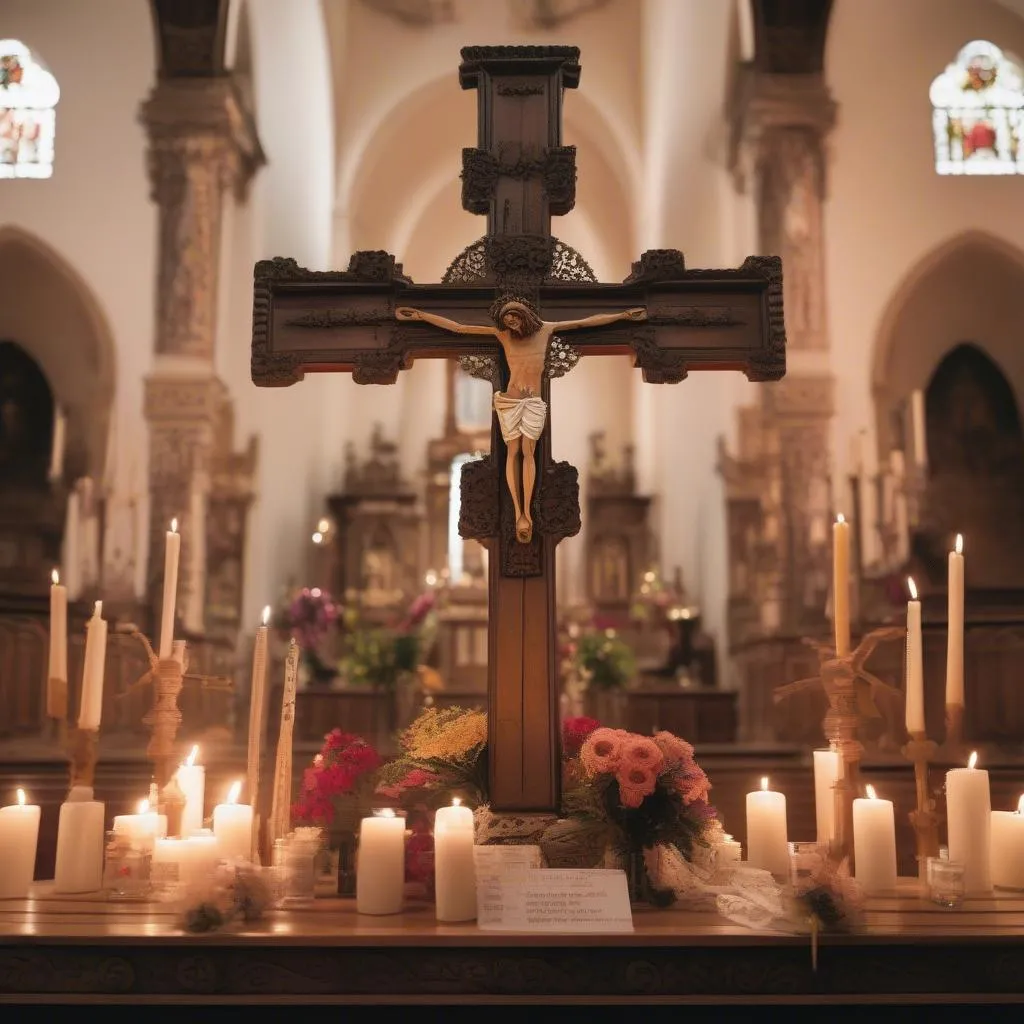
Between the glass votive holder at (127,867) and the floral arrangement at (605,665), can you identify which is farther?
the floral arrangement at (605,665)

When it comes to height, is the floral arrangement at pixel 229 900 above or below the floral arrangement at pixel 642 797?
below

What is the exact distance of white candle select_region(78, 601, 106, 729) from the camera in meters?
3.15

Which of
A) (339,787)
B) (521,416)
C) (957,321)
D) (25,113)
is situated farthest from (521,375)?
(957,321)

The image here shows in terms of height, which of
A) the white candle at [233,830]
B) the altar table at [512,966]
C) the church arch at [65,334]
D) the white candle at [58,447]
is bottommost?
the altar table at [512,966]

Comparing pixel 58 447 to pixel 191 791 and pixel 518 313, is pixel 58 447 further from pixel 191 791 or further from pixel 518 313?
pixel 518 313

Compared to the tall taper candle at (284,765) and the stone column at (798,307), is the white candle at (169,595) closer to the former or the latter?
the tall taper candle at (284,765)

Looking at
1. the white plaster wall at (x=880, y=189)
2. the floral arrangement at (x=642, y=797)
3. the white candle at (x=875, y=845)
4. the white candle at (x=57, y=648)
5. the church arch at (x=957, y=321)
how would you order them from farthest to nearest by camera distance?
1. the church arch at (x=957, y=321)
2. the white plaster wall at (x=880, y=189)
3. the white candle at (x=57, y=648)
4. the white candle at (x=875, y=845)
5. the floral arrangement at (x=642, y=797)

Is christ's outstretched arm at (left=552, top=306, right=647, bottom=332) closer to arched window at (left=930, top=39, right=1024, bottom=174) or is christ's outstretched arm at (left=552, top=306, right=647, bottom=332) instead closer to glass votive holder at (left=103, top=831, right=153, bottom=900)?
glass votive holder at (left=103, top=831, right=153, bottom=900)

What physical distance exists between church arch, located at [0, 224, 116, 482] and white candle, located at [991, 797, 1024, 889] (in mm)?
9430

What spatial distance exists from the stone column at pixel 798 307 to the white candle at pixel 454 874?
323 inches

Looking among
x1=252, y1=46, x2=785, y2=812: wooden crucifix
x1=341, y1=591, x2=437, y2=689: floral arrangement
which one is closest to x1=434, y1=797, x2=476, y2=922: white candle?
x1=252, y1=46, x2=785, y2=812: wooden crucifix

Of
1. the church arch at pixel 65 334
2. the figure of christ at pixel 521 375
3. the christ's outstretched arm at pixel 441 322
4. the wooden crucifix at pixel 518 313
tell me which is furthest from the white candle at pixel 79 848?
the church arch at pixel 65 334

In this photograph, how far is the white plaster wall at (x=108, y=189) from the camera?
11.1 meters

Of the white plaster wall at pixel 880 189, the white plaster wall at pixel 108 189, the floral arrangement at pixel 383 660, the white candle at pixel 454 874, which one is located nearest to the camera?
the white candle at pixel 454 874
